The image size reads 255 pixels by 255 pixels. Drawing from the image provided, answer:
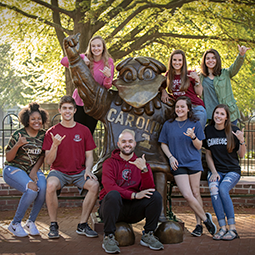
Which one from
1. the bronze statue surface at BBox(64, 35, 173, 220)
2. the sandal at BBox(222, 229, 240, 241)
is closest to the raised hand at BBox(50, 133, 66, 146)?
the bronze statue surface at BBox(64, 35, 173, 220)

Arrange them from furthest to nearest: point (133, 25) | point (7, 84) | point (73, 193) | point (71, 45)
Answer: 1. point (7, 84)
2. point (133, 25)
3. point (73, 193)
4. point (71, 45)

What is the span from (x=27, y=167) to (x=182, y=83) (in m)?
2.28

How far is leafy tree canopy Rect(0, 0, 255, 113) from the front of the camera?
845cm

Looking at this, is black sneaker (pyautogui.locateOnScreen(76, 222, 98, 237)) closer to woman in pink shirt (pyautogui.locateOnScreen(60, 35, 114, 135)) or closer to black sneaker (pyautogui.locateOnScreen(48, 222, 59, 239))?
black sneaker (pyautogui.locateOnScreen(48, 222, 59, 239))

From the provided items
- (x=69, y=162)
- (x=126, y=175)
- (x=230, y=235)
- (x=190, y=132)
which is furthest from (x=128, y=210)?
(x=230, y=235)

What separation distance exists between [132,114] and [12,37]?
7392mm

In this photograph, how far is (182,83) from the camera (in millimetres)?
4398

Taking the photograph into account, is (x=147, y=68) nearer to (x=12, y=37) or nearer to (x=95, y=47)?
(x=95, y=47)

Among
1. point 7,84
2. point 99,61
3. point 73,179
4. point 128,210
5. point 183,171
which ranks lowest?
point 128,210

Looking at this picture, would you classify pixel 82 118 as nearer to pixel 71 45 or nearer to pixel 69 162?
pixel 69 162

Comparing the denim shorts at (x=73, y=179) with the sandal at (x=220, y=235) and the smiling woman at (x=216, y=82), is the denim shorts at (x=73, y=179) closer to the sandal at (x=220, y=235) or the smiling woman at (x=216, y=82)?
the sandal at (x=220, y=235)

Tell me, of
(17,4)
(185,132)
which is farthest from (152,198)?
(17,4)

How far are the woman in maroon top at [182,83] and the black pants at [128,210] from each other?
1.35 meters

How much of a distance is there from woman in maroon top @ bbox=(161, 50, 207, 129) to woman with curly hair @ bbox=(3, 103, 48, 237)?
67.6 inches
